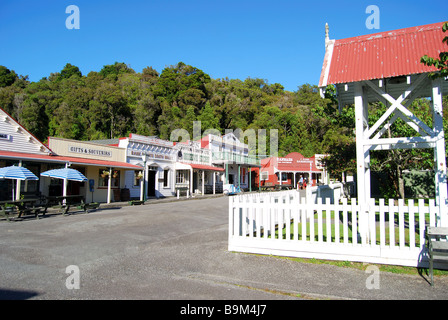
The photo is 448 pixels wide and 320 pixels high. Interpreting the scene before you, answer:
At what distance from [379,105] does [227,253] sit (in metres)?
13.4

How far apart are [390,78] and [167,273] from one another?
623cm

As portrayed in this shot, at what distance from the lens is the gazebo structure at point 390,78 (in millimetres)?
6199

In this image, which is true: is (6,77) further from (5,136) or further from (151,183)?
(5,136)

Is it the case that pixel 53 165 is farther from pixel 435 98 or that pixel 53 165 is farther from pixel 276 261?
pixel 435 98

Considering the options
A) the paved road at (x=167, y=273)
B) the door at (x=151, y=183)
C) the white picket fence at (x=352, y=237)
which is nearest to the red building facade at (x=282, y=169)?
the door at (x=151, y=183)

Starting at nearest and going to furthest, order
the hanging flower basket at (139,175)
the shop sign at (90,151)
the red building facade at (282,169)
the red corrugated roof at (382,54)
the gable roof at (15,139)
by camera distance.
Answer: the red corrugated roof at (382,54)
the gable roof at (15,139)
the shop sign at (90,151)
the hanging flower basket at (139,175)
the red building facade at (282,169)

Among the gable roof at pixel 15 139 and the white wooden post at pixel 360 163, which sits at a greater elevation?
the gable roof at pixel 15 139

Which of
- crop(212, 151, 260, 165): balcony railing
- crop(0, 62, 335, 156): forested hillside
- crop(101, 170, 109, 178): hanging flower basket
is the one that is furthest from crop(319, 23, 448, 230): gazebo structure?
crop(0, 62, 335, 156): forested hillside

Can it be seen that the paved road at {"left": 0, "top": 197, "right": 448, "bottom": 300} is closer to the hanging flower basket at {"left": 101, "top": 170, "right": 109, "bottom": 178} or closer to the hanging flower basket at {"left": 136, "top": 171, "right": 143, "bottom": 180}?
the hanging flower basket at {"left": 101, "top": 170, "right": 109, "bottom": 178}

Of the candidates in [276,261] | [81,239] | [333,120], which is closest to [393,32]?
[333,120]

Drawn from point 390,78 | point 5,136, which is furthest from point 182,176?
point 390,78

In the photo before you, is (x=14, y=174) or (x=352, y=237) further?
(x=14, y=174)

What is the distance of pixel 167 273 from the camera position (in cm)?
532

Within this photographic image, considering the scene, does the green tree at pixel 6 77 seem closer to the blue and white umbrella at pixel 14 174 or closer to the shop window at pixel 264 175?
the shop window at pixel 264 175
